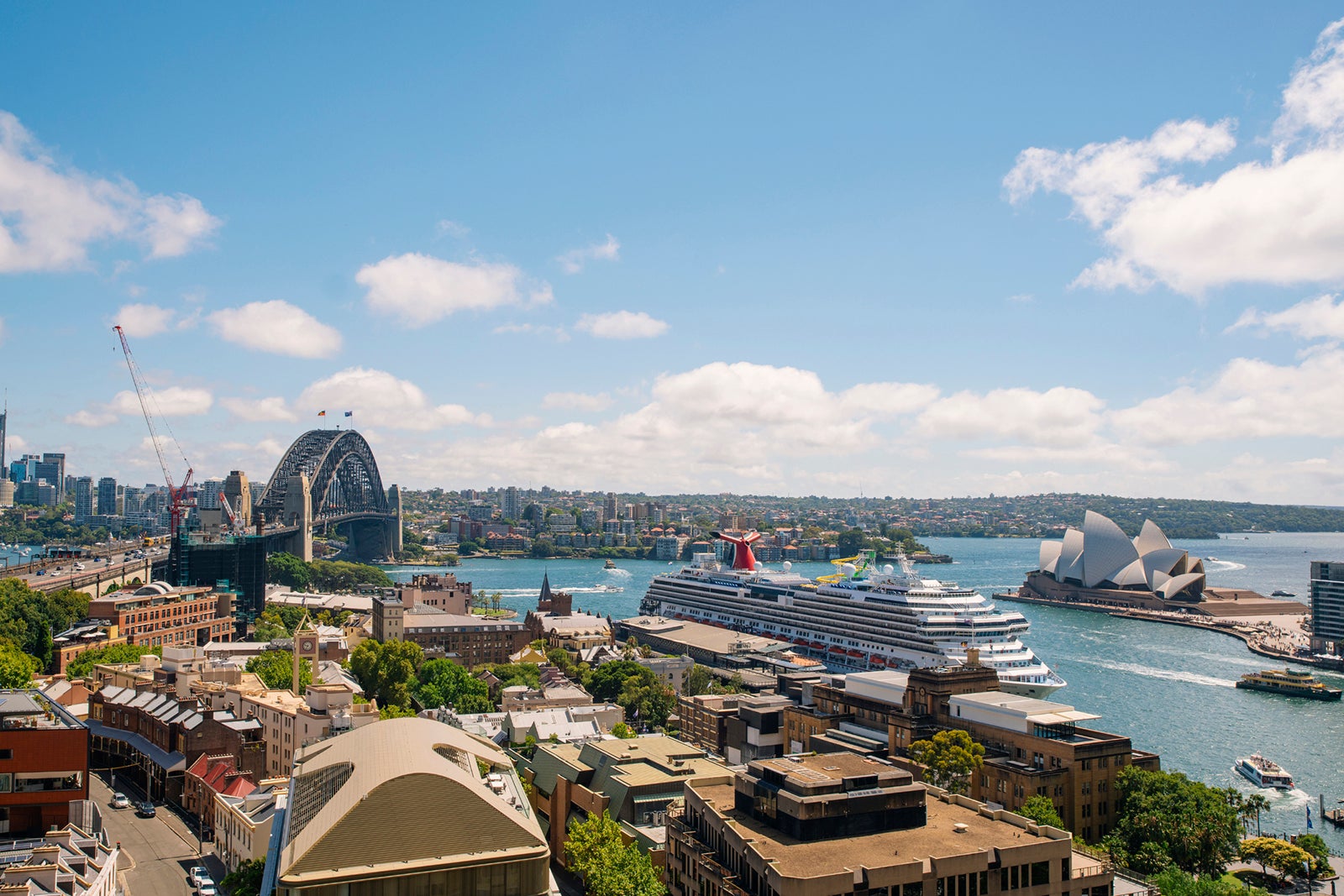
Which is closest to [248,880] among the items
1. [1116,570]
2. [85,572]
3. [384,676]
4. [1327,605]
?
[384,676]

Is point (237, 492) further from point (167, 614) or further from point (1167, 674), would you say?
point (1167, 674)

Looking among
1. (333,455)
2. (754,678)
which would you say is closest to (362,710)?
(754,678)

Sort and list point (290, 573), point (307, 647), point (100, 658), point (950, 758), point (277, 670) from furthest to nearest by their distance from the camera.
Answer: point (290, 573), point (100, 658), point (277, 670), point (307, 647), point (950, 758)

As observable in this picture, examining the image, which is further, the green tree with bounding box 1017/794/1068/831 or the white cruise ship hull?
the white cruise ship hull

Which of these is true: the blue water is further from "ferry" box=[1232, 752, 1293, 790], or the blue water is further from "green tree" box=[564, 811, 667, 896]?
"green tree" box=[564, 811, 667, 896]

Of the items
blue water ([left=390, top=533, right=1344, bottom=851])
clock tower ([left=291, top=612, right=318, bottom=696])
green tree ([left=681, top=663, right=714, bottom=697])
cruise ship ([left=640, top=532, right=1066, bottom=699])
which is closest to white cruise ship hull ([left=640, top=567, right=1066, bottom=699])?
cruise ship ([left=640, top=532, right=1066, bottom=699])

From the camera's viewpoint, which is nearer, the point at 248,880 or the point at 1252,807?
the point at 248,880
